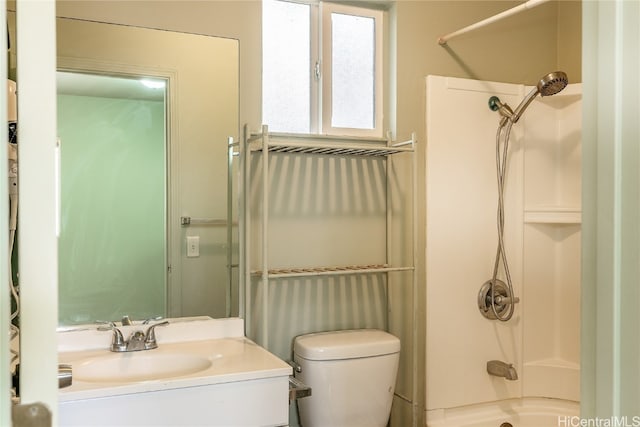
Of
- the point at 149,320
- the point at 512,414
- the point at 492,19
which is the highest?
the point at 492,19

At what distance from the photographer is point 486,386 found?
2.35 meters

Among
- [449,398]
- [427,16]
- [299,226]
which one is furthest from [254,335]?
[427,16]

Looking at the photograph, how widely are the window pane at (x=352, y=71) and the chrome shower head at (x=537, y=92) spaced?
58 centimetres

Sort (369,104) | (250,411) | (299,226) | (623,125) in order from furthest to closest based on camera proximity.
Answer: (369,104)
(299,226)
(250,411)
(623,125)

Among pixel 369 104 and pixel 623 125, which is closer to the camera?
pixel 623 125

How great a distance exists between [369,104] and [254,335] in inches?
42.3

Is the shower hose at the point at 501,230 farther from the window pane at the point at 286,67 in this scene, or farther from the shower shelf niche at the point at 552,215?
the window pane at the point at 286,67

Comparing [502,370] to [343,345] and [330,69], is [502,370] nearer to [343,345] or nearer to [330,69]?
[343,345]

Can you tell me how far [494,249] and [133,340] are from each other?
1565 mm

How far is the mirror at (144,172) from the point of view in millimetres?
1743

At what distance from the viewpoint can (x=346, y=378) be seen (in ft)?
6.31

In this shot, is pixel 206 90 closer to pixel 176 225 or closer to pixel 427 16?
pixel 176 225
